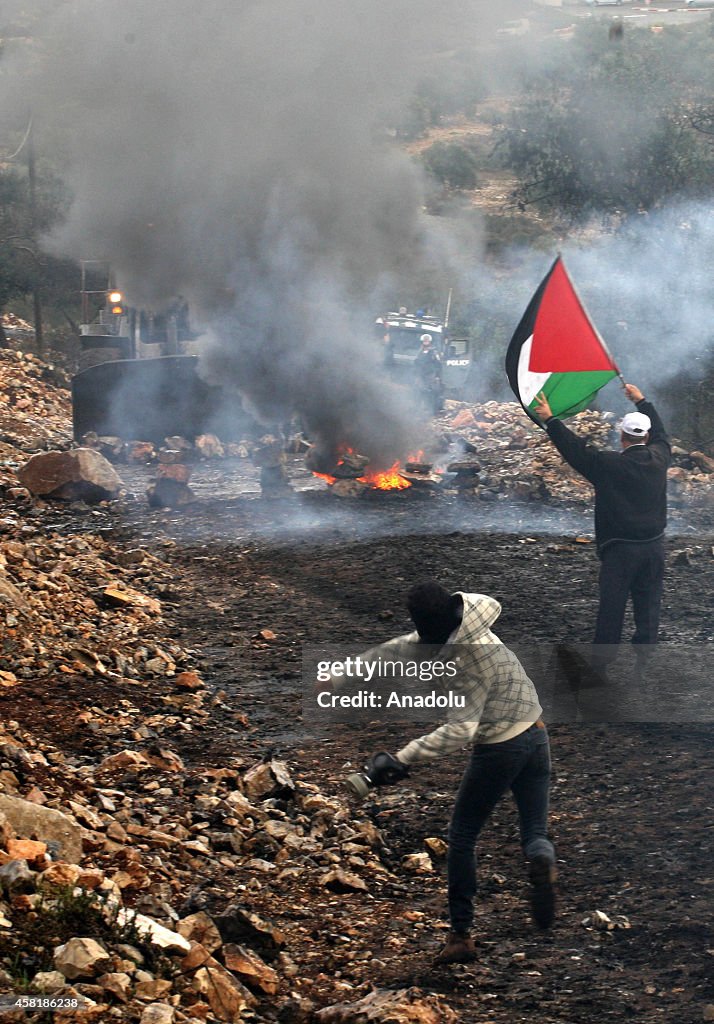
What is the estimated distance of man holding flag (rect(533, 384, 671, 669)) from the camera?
23.0 ft

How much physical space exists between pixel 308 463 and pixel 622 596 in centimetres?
937

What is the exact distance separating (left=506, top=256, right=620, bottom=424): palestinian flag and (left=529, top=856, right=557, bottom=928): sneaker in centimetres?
403

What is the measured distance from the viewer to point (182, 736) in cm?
678

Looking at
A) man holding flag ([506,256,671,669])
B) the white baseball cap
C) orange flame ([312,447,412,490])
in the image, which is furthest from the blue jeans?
orange flame ([312,447,412,490])

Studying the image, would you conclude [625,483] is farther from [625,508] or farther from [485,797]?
[485,797]

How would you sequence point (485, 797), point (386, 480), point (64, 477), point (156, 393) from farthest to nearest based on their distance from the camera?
point (156, 393) → point (386, 480) → point (64, 477) → point (485, 797)

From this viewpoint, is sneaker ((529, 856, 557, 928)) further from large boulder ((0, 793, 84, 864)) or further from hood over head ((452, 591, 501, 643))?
large boulder ((0, 793, 84, 864))

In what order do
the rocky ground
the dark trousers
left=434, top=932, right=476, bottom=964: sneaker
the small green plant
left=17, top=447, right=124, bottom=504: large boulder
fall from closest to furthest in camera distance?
1. the rocky ground
2. left=434, top=932, right=476, bottom=964: sneaker
3. the dark trousers
4. left=17, top=447, right=124, bottom=504: large boulder
5. the small green plant

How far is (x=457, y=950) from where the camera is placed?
173 inches

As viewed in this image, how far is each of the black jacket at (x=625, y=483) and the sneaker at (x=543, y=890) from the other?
2.94 metres

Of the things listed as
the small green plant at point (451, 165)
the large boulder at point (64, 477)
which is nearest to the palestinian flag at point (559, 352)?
the large boulder at point (64, 477)

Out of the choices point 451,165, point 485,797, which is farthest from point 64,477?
point 451,165

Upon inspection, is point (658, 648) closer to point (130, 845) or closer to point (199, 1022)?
point (130, 845)

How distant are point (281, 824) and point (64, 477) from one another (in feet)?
31.3
